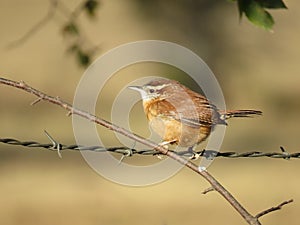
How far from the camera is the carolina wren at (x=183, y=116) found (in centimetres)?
399

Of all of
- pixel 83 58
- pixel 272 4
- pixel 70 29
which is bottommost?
pixel 272 4

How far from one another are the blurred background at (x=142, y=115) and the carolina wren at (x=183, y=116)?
2640 millimetres

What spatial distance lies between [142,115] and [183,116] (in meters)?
3.02

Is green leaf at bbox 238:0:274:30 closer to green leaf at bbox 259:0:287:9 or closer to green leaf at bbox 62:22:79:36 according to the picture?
green leaf at bbox 259:0:287:9

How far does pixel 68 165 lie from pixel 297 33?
224 cm

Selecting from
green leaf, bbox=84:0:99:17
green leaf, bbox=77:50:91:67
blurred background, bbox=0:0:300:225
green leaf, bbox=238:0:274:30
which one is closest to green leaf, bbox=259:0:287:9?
green leaf, bbox=238:0:274:30

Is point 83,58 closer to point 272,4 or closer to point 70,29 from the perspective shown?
point 70,29

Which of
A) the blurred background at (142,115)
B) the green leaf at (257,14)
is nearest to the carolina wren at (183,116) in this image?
the green leaf at (257,14)

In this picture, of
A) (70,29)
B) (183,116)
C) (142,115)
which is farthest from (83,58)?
(183,116)

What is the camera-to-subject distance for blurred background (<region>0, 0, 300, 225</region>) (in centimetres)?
697

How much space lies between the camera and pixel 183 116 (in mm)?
4023

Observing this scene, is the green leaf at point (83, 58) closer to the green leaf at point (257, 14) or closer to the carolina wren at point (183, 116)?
the carolina wren at point (183, 116)

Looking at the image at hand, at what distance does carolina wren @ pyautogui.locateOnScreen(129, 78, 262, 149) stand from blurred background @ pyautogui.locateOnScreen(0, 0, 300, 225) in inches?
104

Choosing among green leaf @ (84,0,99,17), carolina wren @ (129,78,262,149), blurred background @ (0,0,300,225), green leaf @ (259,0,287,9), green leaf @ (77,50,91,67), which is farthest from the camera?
blurred background @ (0,0,300,225)
